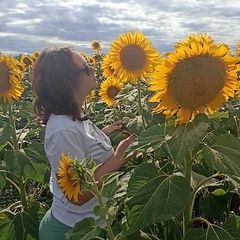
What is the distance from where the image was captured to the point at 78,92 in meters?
Answer: 2.36

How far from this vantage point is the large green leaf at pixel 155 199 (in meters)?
1.65

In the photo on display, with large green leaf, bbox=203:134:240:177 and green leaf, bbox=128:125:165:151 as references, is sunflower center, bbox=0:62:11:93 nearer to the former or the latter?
green leaf, bbox=128:125:165:151

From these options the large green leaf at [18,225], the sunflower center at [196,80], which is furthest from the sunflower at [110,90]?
the sunflower center at [196,80]

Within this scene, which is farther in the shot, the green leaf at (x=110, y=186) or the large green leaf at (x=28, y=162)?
the large green leaf at (x=28, y=162)

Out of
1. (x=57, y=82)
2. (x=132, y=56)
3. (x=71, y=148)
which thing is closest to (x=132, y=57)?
(x=132, y=56)

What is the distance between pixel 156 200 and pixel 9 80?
6.14 ft

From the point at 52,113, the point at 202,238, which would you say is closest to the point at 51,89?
the point at 52,113

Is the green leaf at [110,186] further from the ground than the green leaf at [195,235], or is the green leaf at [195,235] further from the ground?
the green leaf at [110,186]

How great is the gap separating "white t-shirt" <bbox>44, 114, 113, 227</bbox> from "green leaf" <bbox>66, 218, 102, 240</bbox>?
37 cm

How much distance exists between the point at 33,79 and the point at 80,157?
0.54m

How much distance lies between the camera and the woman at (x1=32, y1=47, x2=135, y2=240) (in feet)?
7.32

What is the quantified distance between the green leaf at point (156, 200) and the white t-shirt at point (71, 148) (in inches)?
18.7

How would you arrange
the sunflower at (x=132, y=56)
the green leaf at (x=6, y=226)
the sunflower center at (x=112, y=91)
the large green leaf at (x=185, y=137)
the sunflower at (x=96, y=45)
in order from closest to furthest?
the large green leaf at (x=185, y=137) → the green leaf at (x=6, y=226) → the sunflower at (x=132, y=56) → the sunflower center at (x=112, y=91) → the sunflower at (x=96, y=45)

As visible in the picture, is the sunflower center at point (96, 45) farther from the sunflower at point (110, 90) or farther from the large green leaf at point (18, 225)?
the large green leaf at point (18, 225)
